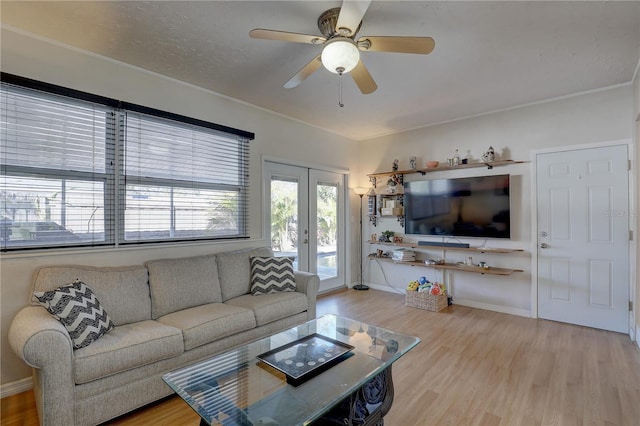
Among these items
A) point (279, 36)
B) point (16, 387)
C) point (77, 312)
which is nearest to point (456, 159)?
point (279, 36)

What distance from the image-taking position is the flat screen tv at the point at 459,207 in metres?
3.87

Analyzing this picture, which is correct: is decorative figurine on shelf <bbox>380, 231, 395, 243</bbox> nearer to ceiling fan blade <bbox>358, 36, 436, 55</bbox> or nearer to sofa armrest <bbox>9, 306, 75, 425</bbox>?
ceiling fan blade <bbox>358, 36, 436, 55</bbox>

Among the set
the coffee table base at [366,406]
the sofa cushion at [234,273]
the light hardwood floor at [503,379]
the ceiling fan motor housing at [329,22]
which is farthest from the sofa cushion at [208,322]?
the ceiling fan motor housing at [329,22]

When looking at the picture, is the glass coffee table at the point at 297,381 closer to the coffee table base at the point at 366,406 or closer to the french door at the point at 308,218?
the coffee table base at the point at 366,406

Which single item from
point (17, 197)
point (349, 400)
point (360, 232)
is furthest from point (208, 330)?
point (360, 232)

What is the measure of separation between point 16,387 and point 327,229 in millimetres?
3689

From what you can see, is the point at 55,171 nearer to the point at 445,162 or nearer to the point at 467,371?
the point at 467,371

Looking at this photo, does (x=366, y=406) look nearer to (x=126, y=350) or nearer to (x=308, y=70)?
(x=126, y=350)

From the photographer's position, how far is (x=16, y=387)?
7.22ft

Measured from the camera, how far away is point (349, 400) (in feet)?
5.03

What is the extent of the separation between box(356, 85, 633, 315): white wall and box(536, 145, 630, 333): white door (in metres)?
0.15

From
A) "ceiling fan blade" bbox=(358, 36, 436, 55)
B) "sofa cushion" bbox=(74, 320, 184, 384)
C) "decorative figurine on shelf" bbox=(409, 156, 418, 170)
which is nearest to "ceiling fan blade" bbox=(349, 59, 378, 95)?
"ceiling fan blade" bbox=(358, 36, 436, 55)

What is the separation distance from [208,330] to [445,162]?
373 centimetres

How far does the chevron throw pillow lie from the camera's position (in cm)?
312
